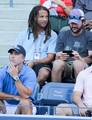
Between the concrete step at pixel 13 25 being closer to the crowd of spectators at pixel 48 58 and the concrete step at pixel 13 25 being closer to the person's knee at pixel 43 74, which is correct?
the crowd of spectators at pixel 48 58

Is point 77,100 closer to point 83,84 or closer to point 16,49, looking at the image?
point 83,84

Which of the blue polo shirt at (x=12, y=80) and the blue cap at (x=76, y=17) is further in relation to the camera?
the blue cap at (x=76, y=17)

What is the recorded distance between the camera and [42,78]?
22.5 ft

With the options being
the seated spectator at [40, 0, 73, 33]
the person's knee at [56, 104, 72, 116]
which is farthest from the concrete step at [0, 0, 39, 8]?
the person's knee at [56, 104, 72, 116]

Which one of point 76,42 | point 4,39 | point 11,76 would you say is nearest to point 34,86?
point 11,76

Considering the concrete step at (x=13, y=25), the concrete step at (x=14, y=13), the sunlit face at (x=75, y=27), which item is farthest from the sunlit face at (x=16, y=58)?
the concrete step at (x=14, y=13)

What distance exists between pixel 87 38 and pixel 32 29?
77 cm

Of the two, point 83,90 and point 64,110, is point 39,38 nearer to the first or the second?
point 83,90

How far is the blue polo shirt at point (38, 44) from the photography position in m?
7.32

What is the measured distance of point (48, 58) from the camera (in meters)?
7.17

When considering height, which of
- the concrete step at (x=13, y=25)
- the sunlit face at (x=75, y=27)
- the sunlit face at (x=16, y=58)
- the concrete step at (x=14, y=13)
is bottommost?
the sunlit face at (x=16, y=58)

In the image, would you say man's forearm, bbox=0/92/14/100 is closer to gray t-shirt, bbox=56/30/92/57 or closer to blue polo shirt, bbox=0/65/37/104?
blue polo shirt, bbox=0/65/37/104

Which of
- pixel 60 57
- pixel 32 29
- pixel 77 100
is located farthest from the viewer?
pixel 32 29

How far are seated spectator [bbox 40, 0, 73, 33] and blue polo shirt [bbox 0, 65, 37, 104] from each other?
1.72 m
